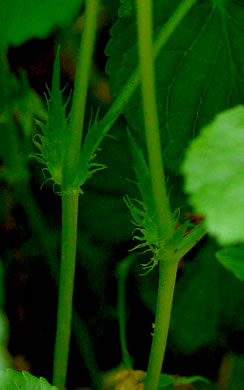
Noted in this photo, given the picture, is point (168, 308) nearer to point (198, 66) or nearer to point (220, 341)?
point (198, 66)

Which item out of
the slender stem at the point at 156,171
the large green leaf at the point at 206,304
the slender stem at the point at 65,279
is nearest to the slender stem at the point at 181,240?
the slender stem at the point at 156,171

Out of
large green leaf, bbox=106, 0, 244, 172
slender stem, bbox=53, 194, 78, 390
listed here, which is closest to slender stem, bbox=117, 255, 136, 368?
A: slender stem, bbox=53, 194, 78, 390

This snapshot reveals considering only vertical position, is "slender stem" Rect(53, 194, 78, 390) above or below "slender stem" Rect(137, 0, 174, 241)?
below

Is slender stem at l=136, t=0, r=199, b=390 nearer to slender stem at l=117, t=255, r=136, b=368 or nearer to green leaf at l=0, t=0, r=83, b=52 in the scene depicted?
green leaf at l=0, t=0, r=83, b=52

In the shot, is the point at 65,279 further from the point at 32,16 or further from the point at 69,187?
the point at 32,16

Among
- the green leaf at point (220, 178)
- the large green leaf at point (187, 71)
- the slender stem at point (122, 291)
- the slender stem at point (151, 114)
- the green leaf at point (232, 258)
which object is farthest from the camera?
the slender stem at point (122, 291)

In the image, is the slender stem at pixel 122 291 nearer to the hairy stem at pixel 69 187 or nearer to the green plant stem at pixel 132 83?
the hairy stem at pixel 69 187

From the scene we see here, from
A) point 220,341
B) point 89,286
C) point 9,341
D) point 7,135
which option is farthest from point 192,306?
point 7,135
